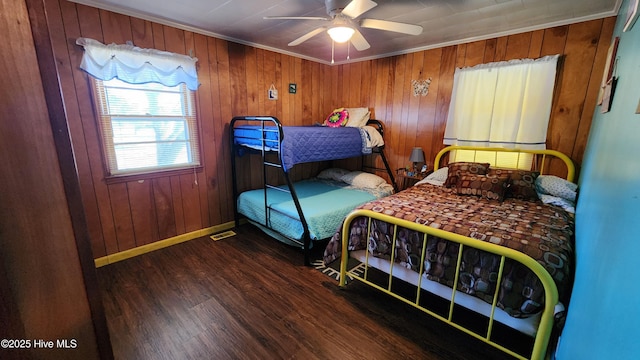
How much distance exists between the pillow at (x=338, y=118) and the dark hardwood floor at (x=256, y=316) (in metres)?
2.12

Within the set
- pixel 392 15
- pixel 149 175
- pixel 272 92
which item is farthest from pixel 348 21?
pixel 149 175

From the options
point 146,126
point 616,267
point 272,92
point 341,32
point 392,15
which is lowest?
point 616,267

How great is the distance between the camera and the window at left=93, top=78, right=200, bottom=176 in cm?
234

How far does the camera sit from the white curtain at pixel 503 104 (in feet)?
8.17

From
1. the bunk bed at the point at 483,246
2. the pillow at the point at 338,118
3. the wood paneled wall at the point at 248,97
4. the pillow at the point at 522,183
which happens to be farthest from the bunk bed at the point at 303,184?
the pillow at the point at 522,183

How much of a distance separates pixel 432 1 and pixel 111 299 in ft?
11.0

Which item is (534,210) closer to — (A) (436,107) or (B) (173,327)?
(A) (436,107)

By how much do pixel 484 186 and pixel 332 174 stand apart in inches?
78.3

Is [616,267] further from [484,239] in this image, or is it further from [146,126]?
[146,126]

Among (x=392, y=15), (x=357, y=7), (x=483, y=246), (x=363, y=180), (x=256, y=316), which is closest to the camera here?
(x=483, y=246)

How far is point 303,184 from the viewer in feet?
12.2

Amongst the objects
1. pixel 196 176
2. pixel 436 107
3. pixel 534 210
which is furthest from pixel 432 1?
pixel 196 176

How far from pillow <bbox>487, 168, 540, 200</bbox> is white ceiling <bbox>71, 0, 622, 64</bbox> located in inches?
53.5

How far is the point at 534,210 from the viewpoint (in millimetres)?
2068
